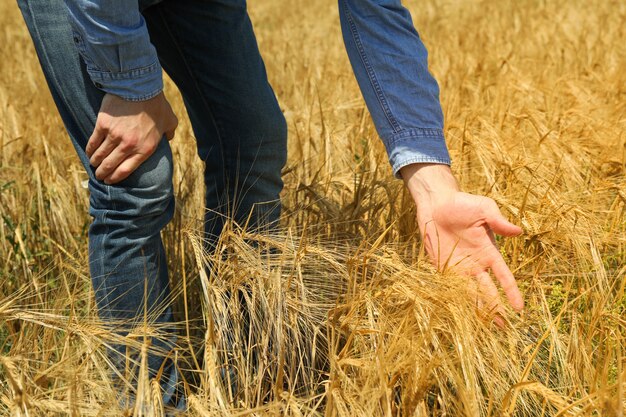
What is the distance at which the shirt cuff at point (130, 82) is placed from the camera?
125cm

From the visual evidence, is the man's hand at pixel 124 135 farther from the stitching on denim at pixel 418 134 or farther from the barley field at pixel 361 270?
the stitching on denim at pixel 418 134

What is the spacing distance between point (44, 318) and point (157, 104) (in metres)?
0.40

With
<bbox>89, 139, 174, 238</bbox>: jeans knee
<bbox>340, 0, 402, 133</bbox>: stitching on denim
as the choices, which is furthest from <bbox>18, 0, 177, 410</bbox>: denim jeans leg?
<bbox>340, 0, 402, 133</bbox>: stitching on denim

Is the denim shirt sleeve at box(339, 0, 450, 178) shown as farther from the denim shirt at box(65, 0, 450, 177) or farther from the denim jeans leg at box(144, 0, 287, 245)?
the denim jeans leg at box(144, 0, 287, 245)

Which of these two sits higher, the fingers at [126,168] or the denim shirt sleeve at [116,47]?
the denim shirt sleeve at [116,47]

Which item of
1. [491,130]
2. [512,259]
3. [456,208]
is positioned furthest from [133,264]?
[491,130]

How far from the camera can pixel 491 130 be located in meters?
1.98

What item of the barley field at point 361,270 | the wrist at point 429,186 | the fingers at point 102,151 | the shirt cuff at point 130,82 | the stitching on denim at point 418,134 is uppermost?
the shirt cuff at point 130,82

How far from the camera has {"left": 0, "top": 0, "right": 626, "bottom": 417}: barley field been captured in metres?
1.16

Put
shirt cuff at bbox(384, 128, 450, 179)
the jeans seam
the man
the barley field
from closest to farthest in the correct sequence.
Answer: the barley field
the man
shirt cuff at bbox(384, 128, 450, 179)
the jeans seam

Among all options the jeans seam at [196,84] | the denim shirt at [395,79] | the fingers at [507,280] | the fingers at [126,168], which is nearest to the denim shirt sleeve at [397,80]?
the denim shirt at [395,79]

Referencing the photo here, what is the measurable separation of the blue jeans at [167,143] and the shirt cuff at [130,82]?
0.07 metres

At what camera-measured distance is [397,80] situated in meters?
1.41

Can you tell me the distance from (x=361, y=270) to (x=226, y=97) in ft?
1.43
